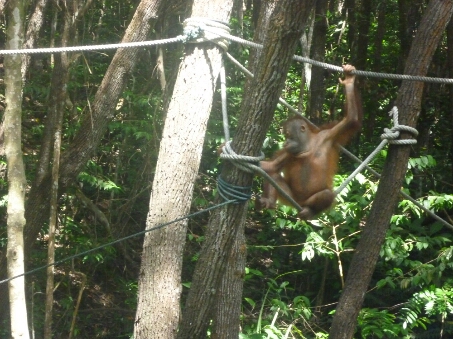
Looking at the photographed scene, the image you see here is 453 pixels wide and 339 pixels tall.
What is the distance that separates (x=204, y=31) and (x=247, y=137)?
1154mm

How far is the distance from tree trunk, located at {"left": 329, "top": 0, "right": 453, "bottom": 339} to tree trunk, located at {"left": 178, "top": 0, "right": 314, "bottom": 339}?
165 centimetres

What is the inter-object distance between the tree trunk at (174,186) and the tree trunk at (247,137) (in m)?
0.58

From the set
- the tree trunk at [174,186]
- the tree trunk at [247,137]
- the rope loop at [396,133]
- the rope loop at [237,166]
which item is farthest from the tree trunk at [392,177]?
the rope loop at [237,166]

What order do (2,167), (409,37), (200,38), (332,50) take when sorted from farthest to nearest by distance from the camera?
(332,50) → (409,37) → (2,167) → (200,38)

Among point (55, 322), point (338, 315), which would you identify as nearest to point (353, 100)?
point (338, 315)

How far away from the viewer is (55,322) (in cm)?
690

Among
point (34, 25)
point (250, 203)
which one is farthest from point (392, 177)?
point (34, 25)

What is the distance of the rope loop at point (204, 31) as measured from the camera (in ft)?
11.9

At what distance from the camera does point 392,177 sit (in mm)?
4230

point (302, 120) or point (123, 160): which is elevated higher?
point (302, 120)

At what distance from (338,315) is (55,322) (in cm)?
357

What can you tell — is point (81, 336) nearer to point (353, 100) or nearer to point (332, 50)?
point (353, 100)

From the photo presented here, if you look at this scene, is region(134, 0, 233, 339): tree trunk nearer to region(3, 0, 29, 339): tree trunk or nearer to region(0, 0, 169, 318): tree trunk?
region(3, 0, 29, 339): tree trunk

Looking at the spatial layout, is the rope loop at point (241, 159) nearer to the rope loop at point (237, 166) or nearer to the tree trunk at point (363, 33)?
the rope loop at point (237, 166)
